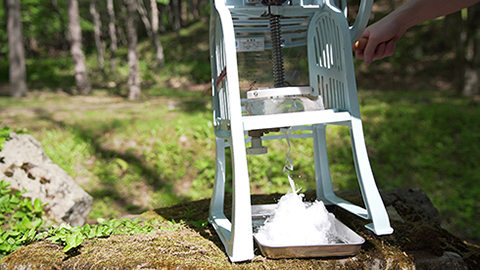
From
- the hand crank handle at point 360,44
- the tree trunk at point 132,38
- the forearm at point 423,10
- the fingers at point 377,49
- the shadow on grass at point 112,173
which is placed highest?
the tree trunk at point 132,38

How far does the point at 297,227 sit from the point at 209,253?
1.38 feet

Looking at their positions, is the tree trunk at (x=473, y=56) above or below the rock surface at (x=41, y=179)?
above

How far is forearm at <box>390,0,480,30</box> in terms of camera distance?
62.1 inches

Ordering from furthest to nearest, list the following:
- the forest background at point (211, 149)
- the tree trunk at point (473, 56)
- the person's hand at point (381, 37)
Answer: the tree trunk at point (473, 56) < the forest background at point (211, 149) < the person's hand at point (381, 37)

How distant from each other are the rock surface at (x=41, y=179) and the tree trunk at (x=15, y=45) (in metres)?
7.88

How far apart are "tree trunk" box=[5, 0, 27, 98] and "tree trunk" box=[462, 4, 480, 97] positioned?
1053 cm

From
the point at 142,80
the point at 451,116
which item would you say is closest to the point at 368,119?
the point at 451,116

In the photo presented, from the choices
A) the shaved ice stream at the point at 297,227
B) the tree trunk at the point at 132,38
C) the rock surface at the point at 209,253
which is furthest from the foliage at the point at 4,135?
the tree trunk at the point at 132,38

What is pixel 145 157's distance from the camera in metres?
4.86

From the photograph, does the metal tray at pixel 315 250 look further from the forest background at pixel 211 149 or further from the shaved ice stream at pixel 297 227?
the forest background at pixel 211 149

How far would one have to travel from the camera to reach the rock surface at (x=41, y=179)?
8.07ft

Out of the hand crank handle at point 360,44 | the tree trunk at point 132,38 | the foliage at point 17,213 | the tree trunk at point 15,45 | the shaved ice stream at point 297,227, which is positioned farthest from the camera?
the tree trunk at point 15,45

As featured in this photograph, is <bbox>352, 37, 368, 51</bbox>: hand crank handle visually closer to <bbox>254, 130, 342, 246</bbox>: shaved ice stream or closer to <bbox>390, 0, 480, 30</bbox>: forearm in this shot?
<bbox>390, 0, 480, 30</bbox>: forearm

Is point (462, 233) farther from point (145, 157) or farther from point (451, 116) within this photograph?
point (145, 157)
